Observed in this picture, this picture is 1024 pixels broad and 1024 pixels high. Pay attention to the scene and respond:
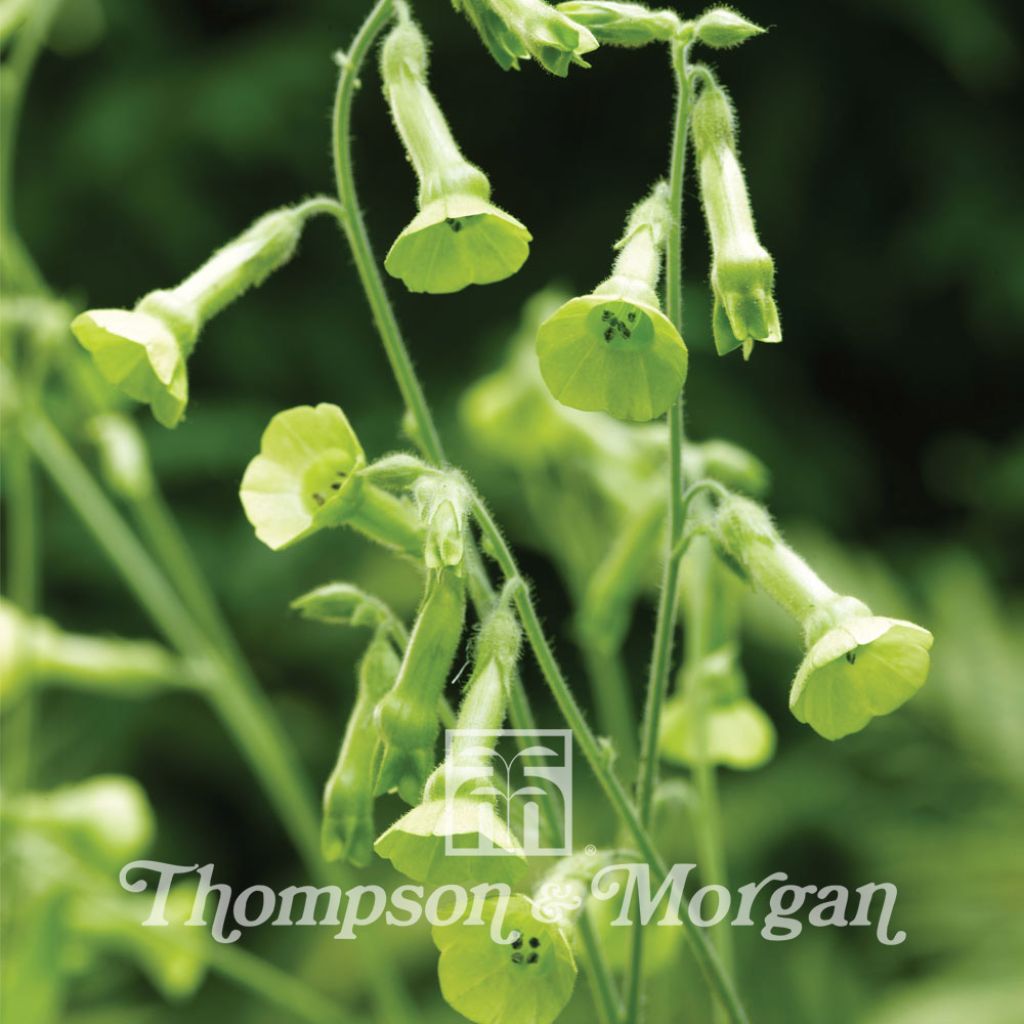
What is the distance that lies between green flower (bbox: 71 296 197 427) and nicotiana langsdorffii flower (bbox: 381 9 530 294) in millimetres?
143

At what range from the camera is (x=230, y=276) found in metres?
0.79

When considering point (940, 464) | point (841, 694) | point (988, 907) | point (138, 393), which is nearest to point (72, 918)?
point (138, 393)

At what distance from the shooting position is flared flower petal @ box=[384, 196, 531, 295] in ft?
2.17

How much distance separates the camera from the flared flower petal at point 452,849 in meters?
0.58

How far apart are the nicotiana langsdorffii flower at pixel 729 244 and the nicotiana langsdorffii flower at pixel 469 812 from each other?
179 mm

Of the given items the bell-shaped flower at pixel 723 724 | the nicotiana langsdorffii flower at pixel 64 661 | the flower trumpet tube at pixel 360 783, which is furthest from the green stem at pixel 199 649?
the flower trumpet tube at pixel 360 783

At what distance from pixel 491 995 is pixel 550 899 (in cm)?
6

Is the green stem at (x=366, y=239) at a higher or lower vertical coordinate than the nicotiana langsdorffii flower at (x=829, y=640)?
higher

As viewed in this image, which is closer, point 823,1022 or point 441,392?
point 823,1022

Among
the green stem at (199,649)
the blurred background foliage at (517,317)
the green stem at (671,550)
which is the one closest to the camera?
the green stem at (671,550)

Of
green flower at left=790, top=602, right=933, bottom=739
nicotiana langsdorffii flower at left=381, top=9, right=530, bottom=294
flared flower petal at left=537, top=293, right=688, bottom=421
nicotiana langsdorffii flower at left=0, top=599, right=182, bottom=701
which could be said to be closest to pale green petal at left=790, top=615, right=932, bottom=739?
green flower at left=790, top=602, right=933, bottom=739

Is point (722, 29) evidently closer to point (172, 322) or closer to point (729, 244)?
point (729, 244)

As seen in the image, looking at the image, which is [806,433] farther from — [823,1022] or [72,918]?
[72,918]

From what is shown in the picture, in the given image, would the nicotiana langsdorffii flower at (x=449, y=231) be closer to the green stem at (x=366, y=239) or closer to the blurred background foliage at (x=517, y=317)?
the green stem at (x=366, y=239)
